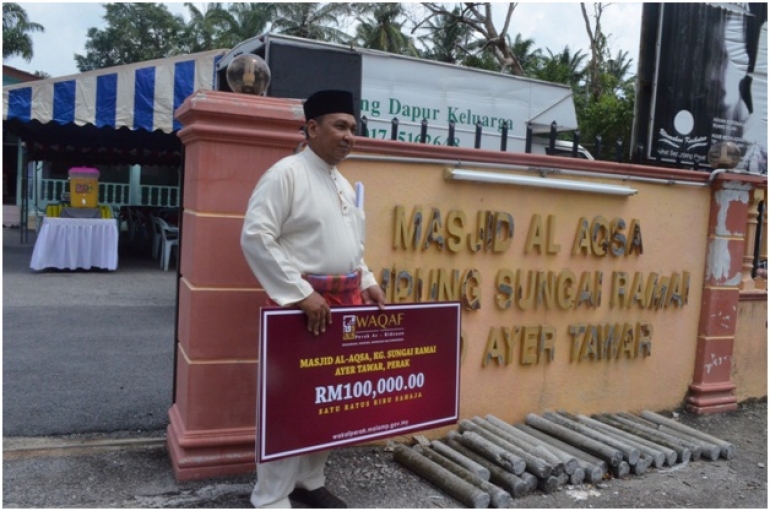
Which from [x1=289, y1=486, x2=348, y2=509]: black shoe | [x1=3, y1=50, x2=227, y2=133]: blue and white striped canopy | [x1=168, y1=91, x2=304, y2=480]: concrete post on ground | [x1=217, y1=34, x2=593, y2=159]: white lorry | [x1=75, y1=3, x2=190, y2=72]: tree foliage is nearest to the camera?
[x1=289, y1=486, x2=348, y2=509]: black shoe

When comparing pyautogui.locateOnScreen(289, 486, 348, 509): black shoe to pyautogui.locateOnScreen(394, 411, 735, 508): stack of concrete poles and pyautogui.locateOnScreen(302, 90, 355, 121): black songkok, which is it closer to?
pyautogui.locateOnScreen(394, 411, 735, 508): stack of concrete poles

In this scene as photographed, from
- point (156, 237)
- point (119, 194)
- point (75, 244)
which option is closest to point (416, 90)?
point (75, 244)

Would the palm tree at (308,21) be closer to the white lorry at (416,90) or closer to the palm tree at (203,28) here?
the palm tree at (203,28)

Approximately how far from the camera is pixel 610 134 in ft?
70.5

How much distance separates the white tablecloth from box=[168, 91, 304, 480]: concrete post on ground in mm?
8193

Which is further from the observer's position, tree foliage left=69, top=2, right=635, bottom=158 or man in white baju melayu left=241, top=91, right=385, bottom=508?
tree foliage left=69, top=2, right=635, bottom=158

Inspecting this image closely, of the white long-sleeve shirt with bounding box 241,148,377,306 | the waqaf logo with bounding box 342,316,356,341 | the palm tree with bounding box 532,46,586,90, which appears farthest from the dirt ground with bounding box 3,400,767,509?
the palm tree with bounding box 532,46,586,90

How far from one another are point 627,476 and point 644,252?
1702 mm

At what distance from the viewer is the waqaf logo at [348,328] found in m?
3.12

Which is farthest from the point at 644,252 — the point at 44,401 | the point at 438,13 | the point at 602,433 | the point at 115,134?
the point at 438,13

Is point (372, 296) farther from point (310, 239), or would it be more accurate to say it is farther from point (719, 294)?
point (719, 294)

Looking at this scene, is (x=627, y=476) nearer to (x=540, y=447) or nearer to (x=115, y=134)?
(x=540, y=447)

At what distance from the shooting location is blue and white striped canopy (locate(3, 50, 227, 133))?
981 cm

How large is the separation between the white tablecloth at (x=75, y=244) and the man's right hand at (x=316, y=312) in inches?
353
